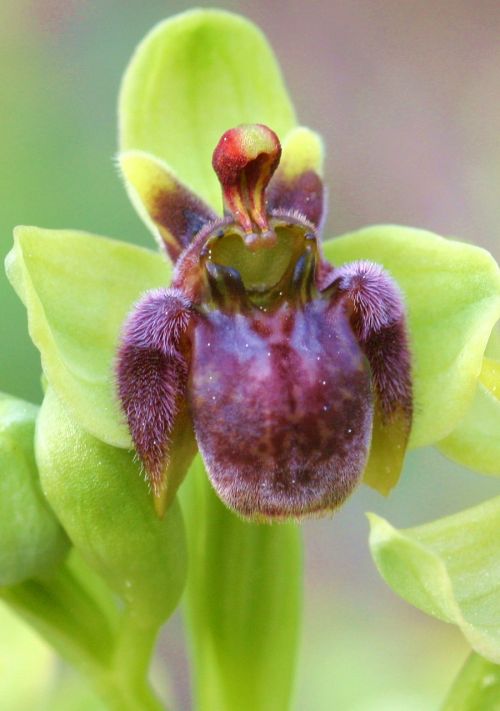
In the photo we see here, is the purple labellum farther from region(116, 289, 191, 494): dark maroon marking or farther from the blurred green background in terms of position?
the blurred green background

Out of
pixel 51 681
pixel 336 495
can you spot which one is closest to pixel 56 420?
pixel 336 495

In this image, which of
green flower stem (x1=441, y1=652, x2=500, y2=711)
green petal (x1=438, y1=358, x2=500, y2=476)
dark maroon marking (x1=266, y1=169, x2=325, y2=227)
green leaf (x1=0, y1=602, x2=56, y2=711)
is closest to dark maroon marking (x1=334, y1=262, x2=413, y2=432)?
green petal (x1=438, y1=358, x2=500, y2=476)

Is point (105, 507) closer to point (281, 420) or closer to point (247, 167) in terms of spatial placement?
point (281, 420)

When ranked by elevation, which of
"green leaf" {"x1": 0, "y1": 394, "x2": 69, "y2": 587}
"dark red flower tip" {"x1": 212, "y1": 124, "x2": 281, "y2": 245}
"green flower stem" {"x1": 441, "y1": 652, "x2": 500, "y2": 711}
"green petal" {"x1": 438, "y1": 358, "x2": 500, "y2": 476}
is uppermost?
"dark red flower tip" {"x1": 212, "y1": 124, "x2": 281, "y2": 245}

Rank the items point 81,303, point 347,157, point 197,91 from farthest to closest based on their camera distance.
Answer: point 347,157 < point 197,91 < point 81,303

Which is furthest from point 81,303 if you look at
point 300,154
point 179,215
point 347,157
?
Answer: point 347,157
